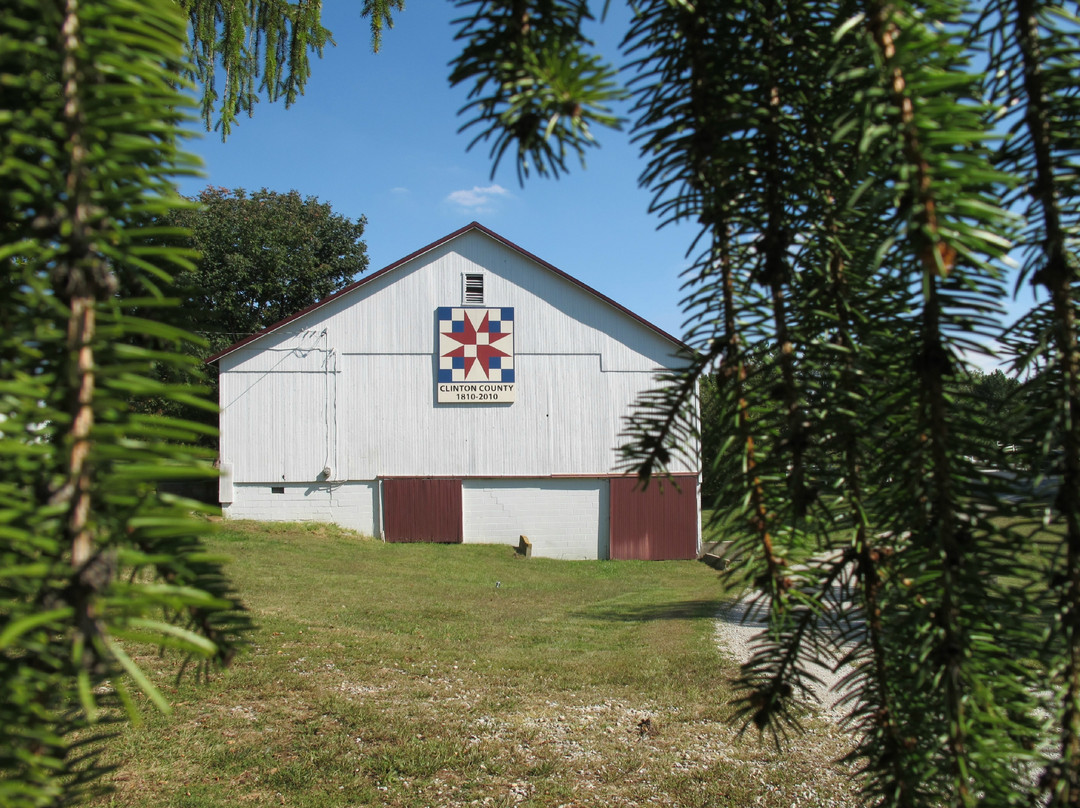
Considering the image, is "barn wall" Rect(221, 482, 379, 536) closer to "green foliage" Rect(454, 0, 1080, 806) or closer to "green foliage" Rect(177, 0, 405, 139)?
"green foliage" Rect(177, 0, 405, 139)

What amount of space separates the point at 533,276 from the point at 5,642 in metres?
16.6

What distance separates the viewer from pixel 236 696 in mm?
4715

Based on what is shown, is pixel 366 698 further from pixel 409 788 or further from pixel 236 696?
pixel 409 788

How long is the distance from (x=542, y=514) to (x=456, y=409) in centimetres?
340

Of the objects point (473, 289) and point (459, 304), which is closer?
point (459, 304)

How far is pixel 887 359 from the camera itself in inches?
23.8

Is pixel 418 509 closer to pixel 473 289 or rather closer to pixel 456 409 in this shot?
pixel 456 409

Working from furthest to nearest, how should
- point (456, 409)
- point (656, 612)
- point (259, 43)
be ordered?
point (456, 409)
point (656, 612)
point (259, 43)

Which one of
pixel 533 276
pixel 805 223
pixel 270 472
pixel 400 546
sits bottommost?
pixel 400 546

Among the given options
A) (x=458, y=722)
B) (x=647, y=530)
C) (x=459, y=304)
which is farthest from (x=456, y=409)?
(x=458, y=722)

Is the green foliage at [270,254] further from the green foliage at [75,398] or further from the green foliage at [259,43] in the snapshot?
the green foliage at [75,398]

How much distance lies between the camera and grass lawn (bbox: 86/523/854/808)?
3.51m

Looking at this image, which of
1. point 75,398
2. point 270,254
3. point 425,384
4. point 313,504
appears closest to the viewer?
point 75,398

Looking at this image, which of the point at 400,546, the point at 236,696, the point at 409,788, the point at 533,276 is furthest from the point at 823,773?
the point at 533,276
